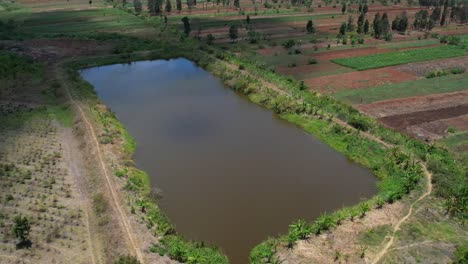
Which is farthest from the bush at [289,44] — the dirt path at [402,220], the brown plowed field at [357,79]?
the dirt path at [402,220]

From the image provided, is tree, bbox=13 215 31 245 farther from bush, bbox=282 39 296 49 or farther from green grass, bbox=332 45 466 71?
bush, bbox=282 39 296 49

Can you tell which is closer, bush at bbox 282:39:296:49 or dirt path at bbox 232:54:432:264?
dirt path at bbox 232:54:432:264

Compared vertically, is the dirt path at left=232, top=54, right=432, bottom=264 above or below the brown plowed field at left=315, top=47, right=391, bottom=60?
below

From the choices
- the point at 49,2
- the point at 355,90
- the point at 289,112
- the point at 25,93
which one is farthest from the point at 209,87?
the point at 49,2

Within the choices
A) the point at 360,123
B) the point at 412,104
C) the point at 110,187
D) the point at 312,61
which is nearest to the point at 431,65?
the point at 312,61

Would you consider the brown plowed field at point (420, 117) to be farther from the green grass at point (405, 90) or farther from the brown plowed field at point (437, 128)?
the green grass at point (405, 90)

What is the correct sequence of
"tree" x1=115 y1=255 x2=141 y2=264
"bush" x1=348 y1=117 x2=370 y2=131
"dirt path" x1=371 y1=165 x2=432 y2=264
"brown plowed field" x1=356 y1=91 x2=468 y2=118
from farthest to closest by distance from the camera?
1. "brown plowed field" x1=356 y1=91 x2=468 y2=118
2. "bush" x1=348 y1=117 x2=370 y2=131
3. "dirt path" x1=371 y1=165 x2=432 y2=264
4. "tree" x1=115 y1=255 x2=141 y2=264

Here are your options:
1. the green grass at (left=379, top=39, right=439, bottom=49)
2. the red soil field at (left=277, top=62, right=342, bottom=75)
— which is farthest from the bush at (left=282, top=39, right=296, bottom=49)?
the green grass at (left=379, top=39, right=439, bottom=49)
